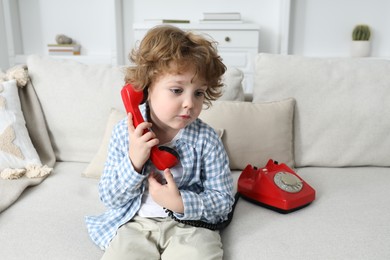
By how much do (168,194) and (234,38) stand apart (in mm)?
2000

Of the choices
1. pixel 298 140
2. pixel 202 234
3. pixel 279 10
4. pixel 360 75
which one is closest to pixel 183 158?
pixel 202 234

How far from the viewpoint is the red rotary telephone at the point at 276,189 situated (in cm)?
120

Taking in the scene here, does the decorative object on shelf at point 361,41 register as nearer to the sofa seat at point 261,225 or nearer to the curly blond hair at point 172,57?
the sofa seat at point 261,225

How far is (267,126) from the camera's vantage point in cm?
150

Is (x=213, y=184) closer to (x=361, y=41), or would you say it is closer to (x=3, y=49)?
(x=361, y=41)

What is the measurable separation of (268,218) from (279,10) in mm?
2262

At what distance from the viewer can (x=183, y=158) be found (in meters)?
1.04

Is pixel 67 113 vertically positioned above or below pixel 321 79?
below

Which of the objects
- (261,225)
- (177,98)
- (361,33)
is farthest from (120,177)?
(361,33)

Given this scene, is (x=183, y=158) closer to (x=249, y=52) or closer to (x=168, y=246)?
(x=168, y=246)

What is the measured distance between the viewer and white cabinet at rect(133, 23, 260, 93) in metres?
2.75

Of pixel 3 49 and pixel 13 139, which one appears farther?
pixel 3 49

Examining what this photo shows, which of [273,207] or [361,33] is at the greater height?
[361,33]

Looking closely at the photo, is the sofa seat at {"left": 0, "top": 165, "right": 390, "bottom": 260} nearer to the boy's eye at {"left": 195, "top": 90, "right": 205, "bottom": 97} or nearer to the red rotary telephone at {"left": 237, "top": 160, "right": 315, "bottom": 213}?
the red rotary telephone at {"left": 237, "top": 160, "right": 315, "bottom": 213}
